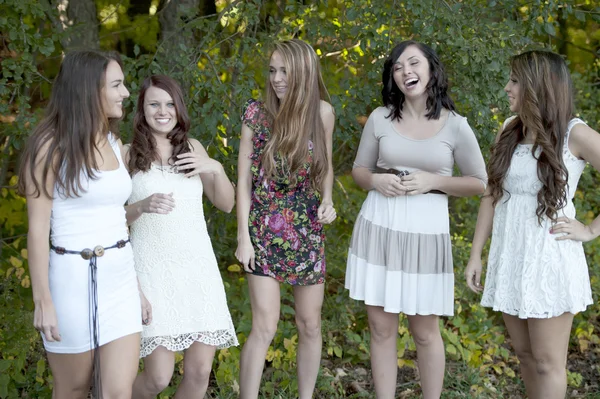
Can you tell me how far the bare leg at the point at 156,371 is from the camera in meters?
3.40

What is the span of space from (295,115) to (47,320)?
1512mm

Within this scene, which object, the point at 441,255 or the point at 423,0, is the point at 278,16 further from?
the point at 441,255

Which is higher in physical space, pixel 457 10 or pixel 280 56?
Answer: pixel 457 10

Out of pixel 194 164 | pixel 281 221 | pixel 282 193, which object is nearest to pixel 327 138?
pixel 282 193

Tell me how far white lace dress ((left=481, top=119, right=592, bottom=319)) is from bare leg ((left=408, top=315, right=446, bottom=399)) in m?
0.42

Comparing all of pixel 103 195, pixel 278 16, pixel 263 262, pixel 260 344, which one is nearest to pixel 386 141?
pixel 263 262

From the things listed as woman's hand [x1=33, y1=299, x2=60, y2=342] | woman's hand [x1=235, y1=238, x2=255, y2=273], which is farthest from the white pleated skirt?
woman's hand [x1=33, y1=299, x2=60, y2=342]

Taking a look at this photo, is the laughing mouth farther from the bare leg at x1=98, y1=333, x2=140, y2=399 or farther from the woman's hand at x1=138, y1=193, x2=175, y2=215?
the bare leg at x1=98, y1=333, x2=140, y2=399

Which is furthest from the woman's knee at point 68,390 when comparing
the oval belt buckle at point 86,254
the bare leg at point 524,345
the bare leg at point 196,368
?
the bare leg at point 524,345

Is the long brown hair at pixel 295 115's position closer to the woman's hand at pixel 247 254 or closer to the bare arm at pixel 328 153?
the bare arm at pixel 328 153

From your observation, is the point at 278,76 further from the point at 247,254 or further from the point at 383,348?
the point at 383,348

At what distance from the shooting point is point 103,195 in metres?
2.95

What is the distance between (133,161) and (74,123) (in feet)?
1.89

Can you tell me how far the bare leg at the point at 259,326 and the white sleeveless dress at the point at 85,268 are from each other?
88 centimetres
